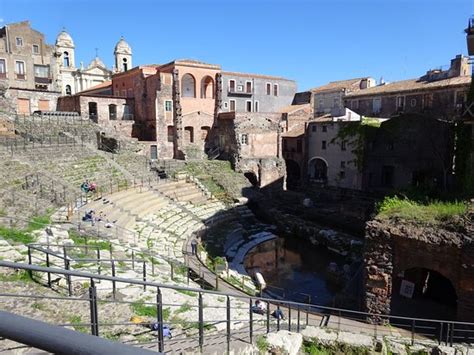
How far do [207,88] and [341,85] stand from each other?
15.7 meters

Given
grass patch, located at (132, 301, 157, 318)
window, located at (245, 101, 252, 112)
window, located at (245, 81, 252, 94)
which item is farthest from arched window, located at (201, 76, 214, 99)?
grass patch, located at (132, 301, 157, 318)

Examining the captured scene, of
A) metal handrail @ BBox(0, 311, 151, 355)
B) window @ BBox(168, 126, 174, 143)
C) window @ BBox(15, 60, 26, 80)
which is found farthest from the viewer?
window @ BBox(15, 60, 26, 80)

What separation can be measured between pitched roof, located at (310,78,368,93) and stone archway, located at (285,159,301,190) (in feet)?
32.0

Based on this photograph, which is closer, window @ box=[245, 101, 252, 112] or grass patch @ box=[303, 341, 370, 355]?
grass patch @ box=[303, 341, 370, 355]

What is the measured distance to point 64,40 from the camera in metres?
59.4

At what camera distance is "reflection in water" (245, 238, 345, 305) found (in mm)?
17250

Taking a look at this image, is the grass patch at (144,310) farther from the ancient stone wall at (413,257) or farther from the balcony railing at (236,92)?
the balcony railing at (236,92)

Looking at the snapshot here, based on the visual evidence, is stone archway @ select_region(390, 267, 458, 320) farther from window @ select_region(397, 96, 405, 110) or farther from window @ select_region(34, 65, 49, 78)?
window @ select_region(34, 65, 49, 78)

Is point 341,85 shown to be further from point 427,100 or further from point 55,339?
point 55,339

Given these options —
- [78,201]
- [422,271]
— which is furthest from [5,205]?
[422,271]

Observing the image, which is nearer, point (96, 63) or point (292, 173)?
point (292, 173)

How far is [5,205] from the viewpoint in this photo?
15727 millimetres

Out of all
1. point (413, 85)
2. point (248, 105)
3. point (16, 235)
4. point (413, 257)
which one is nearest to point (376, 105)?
point (413, 85)

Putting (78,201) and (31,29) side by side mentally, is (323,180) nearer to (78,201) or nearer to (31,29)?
(78,201)
